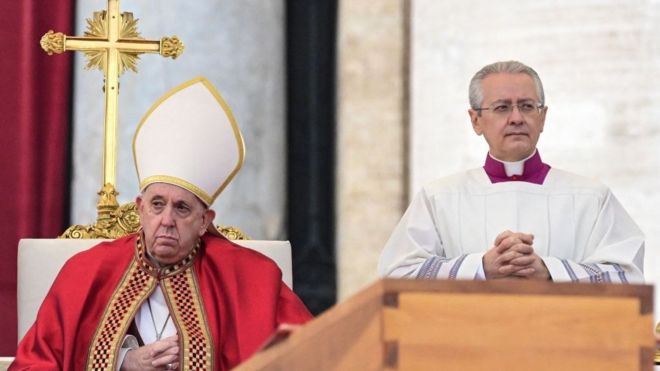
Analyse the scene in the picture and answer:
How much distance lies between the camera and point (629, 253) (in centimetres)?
371

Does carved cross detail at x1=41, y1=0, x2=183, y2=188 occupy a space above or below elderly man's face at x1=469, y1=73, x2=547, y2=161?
above

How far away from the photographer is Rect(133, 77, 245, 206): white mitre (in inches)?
154

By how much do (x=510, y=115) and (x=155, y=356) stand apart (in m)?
1.27

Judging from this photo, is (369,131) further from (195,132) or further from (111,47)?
(195,132)

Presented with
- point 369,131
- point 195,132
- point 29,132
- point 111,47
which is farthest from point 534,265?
point 29,132

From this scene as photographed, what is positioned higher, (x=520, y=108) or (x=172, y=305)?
(x=520, y=108)

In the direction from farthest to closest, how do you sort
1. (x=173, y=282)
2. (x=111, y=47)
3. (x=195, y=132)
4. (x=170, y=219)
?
(x=111, y=47) < (x=195, y=132) < (x=173, y=282) < (x=170, y=219)

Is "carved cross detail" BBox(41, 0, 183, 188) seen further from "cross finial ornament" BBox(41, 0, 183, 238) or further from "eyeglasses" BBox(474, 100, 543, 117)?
"eyeglasses" BBox(474, 100, 543, 117)

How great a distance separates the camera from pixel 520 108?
3783 millimetres

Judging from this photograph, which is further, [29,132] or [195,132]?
[29,132]

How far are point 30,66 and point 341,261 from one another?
5.36ft

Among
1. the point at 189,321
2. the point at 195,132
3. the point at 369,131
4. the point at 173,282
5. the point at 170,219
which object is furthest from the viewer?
the point at 369,131

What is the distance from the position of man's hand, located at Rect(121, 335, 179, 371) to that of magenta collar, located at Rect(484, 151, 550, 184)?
1139 millimetres

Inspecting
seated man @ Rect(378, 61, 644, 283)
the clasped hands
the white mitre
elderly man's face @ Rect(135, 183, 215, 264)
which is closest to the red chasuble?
elderly man's face @ Rect(135, 183, 215, 264)
